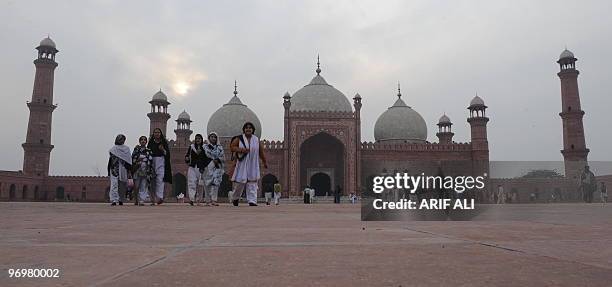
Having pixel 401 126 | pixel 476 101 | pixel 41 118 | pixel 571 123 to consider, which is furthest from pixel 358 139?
pixel 41 118

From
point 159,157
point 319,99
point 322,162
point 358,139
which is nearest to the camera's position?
point 159,157

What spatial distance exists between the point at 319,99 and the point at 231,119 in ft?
21.8

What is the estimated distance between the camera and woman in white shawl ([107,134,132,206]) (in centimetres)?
747

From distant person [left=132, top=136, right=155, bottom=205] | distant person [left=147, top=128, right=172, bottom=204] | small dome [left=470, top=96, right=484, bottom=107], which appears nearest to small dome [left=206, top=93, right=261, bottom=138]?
small dome [left=470, top=96, right=484, bottom=107]

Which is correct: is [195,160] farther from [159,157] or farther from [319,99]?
[319,99]

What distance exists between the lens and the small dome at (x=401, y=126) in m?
33.1

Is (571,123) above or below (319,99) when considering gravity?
below

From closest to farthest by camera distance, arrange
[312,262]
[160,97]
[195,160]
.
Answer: [312,262] → [195,160] → [160,97]

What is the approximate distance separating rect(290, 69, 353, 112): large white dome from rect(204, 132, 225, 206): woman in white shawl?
21801mm

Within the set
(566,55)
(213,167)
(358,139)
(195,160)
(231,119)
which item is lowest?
(213,167)

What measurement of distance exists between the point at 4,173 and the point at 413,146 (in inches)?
890

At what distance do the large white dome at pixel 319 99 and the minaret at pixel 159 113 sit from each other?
8348 millimetres

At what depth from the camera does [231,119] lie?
32.9 metres

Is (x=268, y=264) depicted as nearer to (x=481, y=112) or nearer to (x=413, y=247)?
(x=413, y=247)
